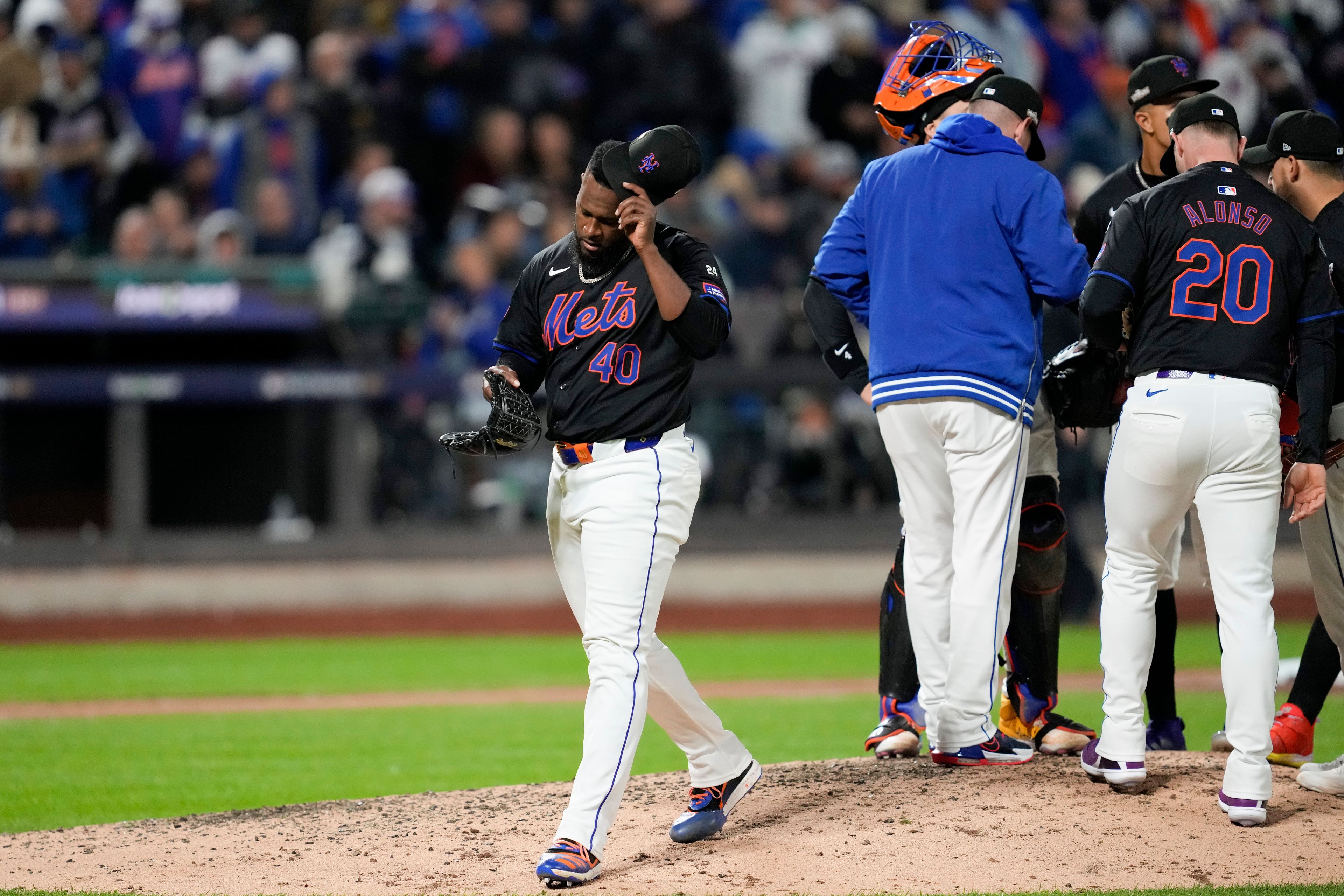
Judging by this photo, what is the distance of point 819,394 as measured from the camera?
11.2 meters

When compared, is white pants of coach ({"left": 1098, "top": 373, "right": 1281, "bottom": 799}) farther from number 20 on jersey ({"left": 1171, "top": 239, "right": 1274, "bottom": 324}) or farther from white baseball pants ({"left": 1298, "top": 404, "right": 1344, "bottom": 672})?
white baseball pants ({"left": 1298, "top": 404, "right": 1344, "bottom": 672})

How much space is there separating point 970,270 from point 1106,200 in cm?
104

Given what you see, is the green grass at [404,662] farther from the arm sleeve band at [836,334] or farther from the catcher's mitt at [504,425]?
the catcher's mitt at [504,425]

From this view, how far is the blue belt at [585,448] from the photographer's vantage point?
4.11 meters

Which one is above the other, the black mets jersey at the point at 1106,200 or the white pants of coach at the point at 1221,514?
the black mets jersey at the point at 1106,200

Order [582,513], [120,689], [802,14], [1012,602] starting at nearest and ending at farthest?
[582,513]
[1012,602]
[120,689]
[802,14]

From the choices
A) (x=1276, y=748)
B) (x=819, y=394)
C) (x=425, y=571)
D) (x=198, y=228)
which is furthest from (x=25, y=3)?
(x=1276, y=748)

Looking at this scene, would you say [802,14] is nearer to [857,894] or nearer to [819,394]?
[819,394]

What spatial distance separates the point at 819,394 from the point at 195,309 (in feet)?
15.9

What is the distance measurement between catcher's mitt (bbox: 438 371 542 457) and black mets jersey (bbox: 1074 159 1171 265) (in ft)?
7.18

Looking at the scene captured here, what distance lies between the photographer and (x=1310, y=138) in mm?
4754

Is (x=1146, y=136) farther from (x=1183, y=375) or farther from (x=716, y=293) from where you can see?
(x=716, y=293)

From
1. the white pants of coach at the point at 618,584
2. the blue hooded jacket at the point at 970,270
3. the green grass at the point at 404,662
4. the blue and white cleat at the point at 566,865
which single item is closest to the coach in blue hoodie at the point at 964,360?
the blue hooded jacket at the point at 970,270

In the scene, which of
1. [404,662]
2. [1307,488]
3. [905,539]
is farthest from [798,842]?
[404,662]
